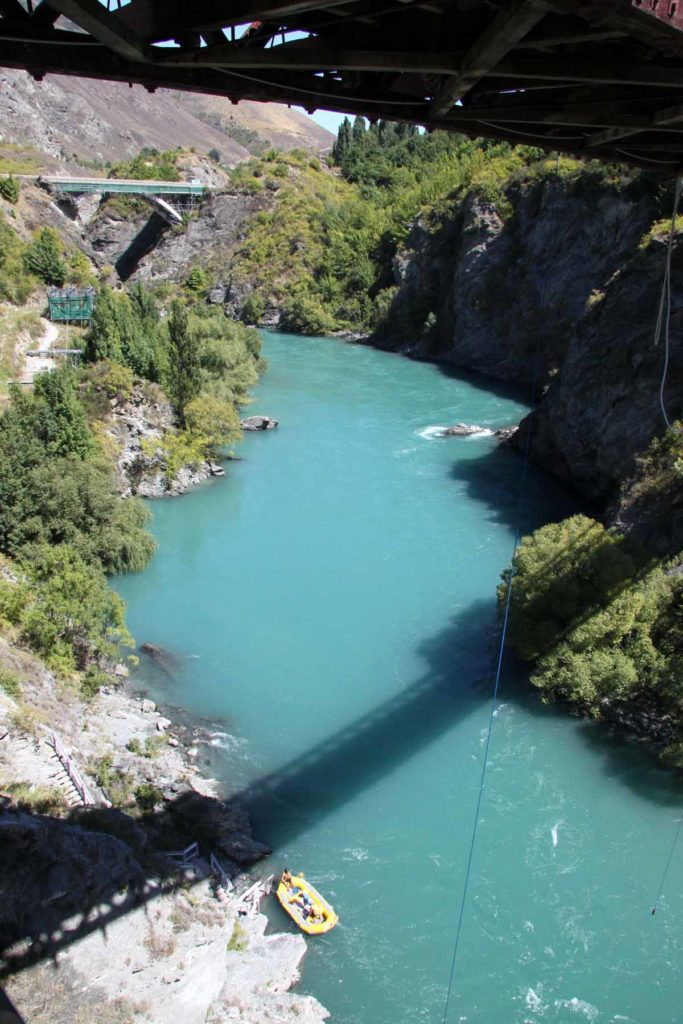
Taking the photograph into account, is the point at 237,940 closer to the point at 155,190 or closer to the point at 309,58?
the point at 309,58

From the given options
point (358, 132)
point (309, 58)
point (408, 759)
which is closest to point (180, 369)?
point (408, 759)

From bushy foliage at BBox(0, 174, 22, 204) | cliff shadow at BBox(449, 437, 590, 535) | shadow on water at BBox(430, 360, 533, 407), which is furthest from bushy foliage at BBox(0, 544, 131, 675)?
bushy foliage at BBox(0, 174, 22, 204)

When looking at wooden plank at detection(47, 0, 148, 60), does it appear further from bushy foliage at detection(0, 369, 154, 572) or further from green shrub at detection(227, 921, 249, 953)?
bushy foliage at detection(0, 369, 154, 572)

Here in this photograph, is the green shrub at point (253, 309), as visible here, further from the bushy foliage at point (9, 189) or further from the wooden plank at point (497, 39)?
the wooden plank at point (497, 39)

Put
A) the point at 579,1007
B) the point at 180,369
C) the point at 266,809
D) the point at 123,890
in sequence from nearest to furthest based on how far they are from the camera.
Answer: the point at 123,890
the point at 579,1007
the point at 266,809
the point at 180,369

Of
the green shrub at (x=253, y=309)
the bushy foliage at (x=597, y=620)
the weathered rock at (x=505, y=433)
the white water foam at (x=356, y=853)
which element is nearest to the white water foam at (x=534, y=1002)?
the white water foam at (x=356, y=853)
